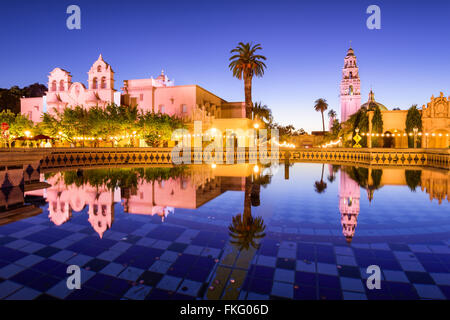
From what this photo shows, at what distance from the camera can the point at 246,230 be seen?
5727 millimetres

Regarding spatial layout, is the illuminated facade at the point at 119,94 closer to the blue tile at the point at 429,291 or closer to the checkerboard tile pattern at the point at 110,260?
the checkerboard tile pattern at the point at 110,260

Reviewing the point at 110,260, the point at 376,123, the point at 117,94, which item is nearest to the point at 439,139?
the point at 376,123

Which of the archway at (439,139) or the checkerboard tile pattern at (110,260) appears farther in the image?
the archway at (439,139)

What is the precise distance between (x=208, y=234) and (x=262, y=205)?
298 centimetres

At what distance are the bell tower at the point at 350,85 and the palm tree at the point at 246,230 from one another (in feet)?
242

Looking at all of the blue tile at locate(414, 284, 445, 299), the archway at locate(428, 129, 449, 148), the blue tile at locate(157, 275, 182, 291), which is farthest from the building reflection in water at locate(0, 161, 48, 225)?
the archway at locate(428, 129, 449, 148)

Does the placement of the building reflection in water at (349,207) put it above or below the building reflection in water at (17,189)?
below

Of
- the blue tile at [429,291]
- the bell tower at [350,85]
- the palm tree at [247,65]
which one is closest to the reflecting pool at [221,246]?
the blue tile at [429,291]

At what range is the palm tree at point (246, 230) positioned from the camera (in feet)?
16.3

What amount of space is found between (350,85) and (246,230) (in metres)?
77.9

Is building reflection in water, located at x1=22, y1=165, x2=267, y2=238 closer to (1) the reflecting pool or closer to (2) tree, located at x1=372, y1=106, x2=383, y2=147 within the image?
(1) the reflecting pool

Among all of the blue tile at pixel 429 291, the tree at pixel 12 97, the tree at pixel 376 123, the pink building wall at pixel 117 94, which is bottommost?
the blue tile at pixel 429 291

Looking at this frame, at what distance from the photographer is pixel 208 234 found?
18.1 feet
